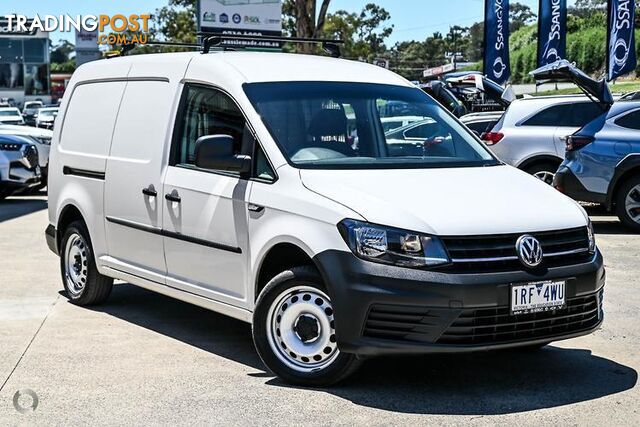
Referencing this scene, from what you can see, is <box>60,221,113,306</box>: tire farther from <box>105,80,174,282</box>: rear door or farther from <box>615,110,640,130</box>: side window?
<box>615,110,640,130</box>: side window

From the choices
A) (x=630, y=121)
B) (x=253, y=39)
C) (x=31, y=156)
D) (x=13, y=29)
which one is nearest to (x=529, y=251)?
(x=253, y=39)

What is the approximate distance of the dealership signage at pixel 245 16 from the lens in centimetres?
3453

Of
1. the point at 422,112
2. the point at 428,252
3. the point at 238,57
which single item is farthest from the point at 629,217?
the point at 428,252

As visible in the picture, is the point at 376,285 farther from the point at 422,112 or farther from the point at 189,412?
the point at 422,112

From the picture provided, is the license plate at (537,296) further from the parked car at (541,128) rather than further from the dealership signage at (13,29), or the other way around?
the dealership signage at (13,29)

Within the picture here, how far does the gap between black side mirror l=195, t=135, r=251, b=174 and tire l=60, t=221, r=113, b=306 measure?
6.89 ft

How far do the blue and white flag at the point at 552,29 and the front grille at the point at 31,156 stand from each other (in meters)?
14.9

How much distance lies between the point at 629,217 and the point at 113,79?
7.04 m

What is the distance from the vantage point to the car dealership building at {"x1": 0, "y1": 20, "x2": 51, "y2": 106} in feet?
286

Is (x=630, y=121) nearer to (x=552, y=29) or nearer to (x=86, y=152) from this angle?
(x=86, y=152)

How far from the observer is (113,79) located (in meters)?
7.53

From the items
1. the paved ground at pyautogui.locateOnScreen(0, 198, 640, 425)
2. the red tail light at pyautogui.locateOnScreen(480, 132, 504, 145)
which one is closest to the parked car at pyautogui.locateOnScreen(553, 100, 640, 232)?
the red tail light at pyautogui.locateOnScreen(480, 132, 504, 145)

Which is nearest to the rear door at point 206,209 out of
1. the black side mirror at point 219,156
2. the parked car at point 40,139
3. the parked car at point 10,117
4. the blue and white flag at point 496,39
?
the black side mirror at point 219,156

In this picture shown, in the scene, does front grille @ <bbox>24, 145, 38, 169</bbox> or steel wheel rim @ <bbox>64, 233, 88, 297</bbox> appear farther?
front grille @ <bbox>24, 145, 38, 169</bbox>
